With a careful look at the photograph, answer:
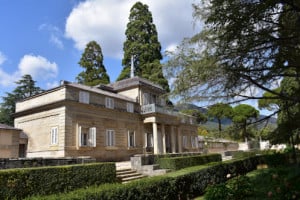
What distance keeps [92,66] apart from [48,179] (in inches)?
1225

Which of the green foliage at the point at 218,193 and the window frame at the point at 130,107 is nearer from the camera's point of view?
the green foliage at the point at 218,193

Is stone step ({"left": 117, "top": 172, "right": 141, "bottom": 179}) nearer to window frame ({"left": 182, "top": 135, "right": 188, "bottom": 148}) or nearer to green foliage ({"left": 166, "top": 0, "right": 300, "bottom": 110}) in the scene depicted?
green foliage ({"left": 166, "top": 0, "right": 300, "bottom": 110})

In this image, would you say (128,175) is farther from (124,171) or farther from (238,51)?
(238,51)

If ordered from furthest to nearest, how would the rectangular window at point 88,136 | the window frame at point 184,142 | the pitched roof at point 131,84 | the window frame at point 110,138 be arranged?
1. the window frame at point 184,142
2. the pitched roof at point 131,84
3. the window frame at point 110,138
4. the rectangular window at point 88,136

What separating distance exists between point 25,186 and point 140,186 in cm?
433

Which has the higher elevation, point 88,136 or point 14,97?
point 14,97

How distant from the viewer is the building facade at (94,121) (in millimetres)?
18891

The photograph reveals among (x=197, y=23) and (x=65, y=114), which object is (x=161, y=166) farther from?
(x=197, y=23)

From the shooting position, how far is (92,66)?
39.6 m

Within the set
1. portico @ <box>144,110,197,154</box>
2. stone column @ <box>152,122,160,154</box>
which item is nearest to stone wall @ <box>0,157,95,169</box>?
stone column @ <box>152,122,160,154</box>

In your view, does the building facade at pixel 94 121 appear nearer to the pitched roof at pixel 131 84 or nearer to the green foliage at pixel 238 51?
the pitched roof at pixel 131 84

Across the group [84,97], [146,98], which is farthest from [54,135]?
[146,98]

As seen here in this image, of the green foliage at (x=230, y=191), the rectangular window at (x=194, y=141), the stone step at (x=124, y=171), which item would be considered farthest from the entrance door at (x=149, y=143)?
the green foliage at (x=230, y=191)

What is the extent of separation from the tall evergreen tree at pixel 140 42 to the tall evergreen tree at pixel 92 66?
2797mm
